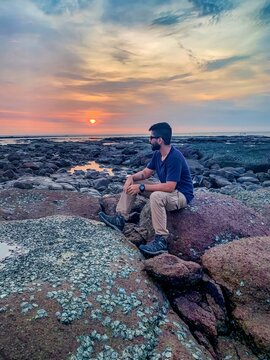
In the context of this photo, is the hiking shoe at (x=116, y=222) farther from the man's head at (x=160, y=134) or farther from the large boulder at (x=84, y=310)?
the man's head at (x=160, y=134)

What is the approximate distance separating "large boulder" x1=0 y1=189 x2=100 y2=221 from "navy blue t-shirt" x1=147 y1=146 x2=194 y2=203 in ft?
11.8

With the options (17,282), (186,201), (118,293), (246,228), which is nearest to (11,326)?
(17,282)

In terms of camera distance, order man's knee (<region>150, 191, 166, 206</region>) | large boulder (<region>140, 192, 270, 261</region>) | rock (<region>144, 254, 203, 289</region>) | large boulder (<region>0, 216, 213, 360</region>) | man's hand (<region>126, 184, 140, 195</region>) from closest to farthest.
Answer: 1. large boulder (<region>0, 216, 213, 360</region>)
2. rock (<region>144, 254, 203, 289</region>)
3. man's knee (<region>150, 191, 166, 206</region>)
4. large boulder (<region>140, 192, 270, 261</region>)
5. man's hand (<region>126, 184, 140, 195</region>)

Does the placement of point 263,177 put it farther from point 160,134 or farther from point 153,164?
point 160,134

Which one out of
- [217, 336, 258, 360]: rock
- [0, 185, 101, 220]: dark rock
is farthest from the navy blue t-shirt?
[217, 336, 258, 360]: rock

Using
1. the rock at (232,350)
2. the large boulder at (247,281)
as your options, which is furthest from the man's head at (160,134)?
the rock at (232,350)

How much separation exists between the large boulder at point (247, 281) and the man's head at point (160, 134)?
3.00 metres

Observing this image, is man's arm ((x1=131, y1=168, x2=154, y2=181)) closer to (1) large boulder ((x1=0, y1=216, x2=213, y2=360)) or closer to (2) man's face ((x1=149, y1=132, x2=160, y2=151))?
(2) man's face ((x1=149, y1=132, x2=160, y2=151))

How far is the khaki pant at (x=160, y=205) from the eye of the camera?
27.0ft

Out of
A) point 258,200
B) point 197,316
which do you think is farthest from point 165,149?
point 258,200

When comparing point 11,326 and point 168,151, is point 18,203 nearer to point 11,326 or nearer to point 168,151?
point 168,151

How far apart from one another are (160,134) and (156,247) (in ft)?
9.49

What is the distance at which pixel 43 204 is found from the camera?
41.9 feet

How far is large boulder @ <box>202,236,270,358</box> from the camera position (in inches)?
235
